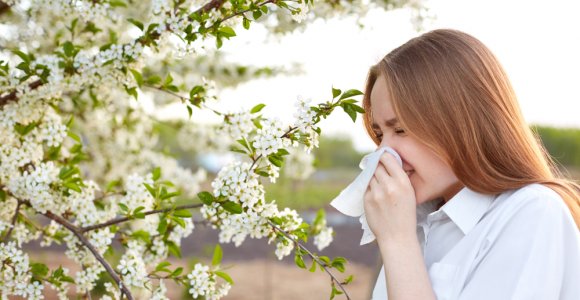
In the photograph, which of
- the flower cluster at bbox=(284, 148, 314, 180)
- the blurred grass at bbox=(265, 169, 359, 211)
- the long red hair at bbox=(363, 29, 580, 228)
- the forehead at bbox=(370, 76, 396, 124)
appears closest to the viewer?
the long red hair at bbox=(363, 29, 580, 228)

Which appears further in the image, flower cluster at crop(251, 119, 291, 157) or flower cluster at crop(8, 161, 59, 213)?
flower cluster at crop(8, 161, 59, 213)

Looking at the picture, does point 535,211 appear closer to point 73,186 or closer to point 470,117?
point 470,117

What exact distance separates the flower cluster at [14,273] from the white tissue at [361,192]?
3.21 feet

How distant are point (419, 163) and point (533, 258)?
1.17 feet

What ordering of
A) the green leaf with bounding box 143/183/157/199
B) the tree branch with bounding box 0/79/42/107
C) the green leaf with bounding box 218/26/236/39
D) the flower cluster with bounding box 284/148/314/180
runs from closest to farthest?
the green leaf with bounding box 218/26/236/39 → the green leaf with bounding box 143/183/157/199 → the tree branch with bounding box 0/79/42/107 → the flower cluster with bounding box 284/148/314/180

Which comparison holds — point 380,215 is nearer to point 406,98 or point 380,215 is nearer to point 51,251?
point 406,98

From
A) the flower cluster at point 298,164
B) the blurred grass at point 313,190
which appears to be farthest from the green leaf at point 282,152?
the blurred grass at point 313,190

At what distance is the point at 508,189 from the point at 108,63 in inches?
48.8

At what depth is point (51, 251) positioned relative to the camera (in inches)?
333

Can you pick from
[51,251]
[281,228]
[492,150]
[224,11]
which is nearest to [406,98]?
[492,150]

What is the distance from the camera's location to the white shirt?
51.3 inches

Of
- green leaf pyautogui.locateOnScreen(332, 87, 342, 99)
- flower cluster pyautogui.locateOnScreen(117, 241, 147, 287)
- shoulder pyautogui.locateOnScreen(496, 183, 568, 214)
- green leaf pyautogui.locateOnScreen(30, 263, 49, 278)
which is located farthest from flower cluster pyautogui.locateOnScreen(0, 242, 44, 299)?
shoulder pyautogui.locateOnScreen(496, 183, 568, 214)

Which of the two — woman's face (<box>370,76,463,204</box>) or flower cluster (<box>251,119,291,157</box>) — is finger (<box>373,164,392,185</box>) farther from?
flower cluster (<box>251,119,291,157</box>)

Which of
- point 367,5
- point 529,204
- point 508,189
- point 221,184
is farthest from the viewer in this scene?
point 367,5
